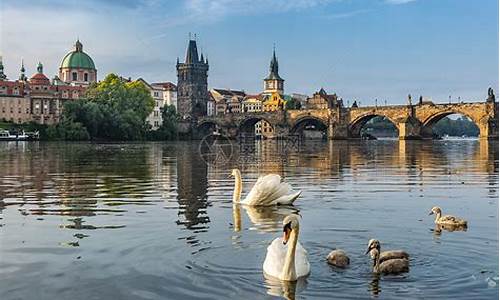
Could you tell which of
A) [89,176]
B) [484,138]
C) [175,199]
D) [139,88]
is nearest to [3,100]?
[139,88]

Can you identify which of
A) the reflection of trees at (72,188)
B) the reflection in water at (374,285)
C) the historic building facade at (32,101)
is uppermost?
the historic building facade at (32,101)

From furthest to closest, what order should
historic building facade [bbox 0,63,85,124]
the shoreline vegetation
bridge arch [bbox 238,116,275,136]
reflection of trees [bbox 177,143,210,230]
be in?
bridge arch [bbox 238,116,275,136]
historic building facade [bbox 0,63,85,124]
the shoreline vegetation
reflection of trees [bbox 177,143,210,230]

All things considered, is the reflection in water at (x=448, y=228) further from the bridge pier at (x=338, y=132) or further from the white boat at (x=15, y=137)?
the bridge pier at (x=338, y=132)

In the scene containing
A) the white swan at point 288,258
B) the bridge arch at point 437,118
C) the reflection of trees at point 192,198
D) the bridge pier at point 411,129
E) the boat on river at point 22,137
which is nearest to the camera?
the white swan at point 288,258

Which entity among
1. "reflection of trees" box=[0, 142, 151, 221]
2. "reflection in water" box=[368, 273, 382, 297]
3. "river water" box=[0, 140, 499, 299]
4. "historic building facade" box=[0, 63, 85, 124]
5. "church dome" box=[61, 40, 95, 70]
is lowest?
"reflection in water" box=[368, 273, 382, 297]

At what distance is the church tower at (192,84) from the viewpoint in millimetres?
186500

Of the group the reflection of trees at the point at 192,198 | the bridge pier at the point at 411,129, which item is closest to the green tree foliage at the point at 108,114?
the bridge pier at the point at 411,129

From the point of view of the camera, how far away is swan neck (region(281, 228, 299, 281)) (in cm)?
801

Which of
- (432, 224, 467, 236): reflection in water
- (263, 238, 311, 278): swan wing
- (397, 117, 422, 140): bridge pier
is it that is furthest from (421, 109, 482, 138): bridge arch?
(263, 238, 311, 278): swan wing

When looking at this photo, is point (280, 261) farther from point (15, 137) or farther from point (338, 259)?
point (15, 137)

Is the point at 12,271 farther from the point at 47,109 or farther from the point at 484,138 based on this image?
the point at 47,109

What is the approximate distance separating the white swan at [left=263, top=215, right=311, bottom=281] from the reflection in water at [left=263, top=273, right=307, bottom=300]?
0.18ft

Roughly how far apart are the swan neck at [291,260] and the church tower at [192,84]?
176829 mm

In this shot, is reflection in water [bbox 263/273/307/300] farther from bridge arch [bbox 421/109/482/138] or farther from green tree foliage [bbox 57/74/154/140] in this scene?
bridge arch [bbox 421/109/482/138]
